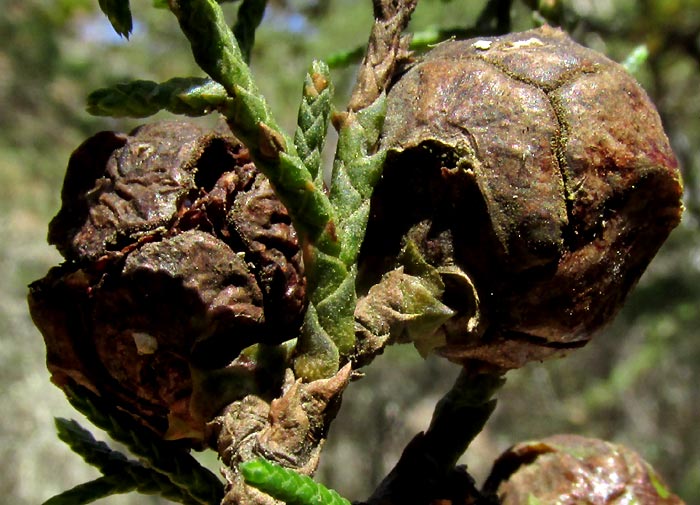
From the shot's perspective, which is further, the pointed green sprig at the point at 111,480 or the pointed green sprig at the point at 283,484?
the pointed green sprig at the point at 111,480

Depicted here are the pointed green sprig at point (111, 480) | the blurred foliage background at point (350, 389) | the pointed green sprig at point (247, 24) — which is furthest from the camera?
the blurred foliage background at point (350, 389)

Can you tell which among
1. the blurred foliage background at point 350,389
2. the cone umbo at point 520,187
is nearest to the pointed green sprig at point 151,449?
the cone umbo at point 520,187

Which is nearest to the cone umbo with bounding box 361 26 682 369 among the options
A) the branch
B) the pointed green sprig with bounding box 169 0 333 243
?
the pointed green sprig with bounding box 169 0 333 243

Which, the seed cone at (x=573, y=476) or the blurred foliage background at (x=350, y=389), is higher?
the blurred foliage background at (x=350, y=389)

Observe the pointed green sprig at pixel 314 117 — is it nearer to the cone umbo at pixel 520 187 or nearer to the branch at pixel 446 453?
the cone umbo at pixel 520 187

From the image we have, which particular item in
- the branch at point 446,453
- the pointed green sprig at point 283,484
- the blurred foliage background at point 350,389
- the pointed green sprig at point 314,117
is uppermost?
the blurred foliage background at point 350,389

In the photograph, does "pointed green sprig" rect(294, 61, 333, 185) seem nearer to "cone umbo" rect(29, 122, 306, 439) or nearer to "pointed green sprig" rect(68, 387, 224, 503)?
"cone umbo" rect(29, 122, 306, 439)

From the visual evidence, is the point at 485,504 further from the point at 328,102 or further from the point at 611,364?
the point at 611,364
